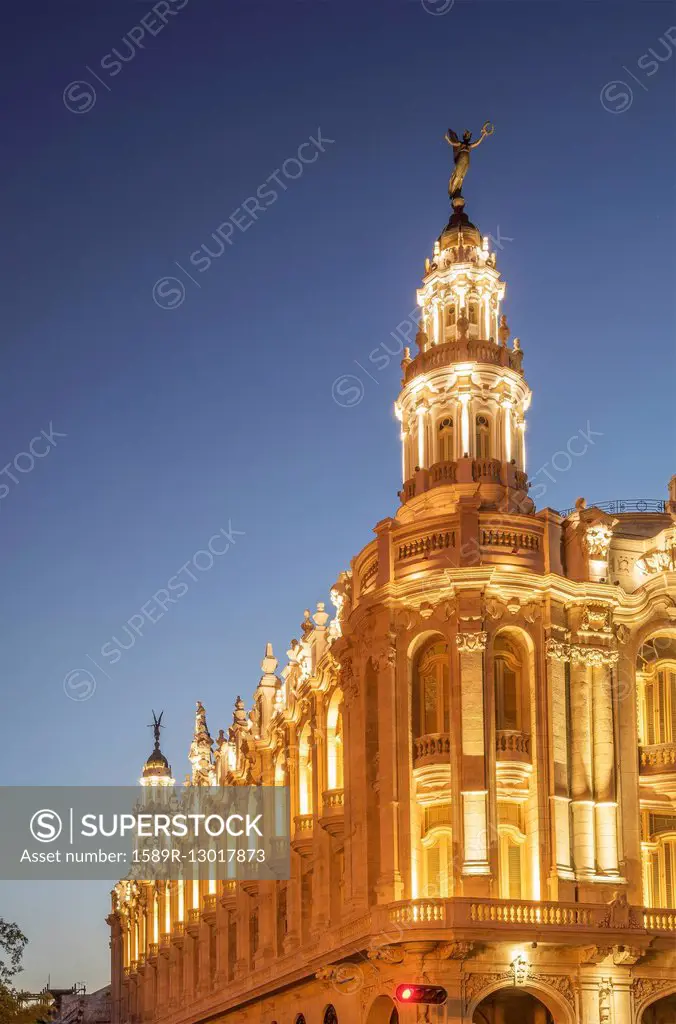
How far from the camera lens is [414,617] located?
53344 mm

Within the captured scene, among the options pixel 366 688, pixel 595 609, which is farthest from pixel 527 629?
pixel 366 688

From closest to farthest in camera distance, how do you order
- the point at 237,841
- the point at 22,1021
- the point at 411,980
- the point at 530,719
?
the point at 411,980
the point at 530,719
the point at 22,1021
the point at 237,841

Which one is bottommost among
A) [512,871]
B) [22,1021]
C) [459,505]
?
[22,1021]

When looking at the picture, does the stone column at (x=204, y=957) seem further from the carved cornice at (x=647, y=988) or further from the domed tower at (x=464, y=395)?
the carved cornice at (x=647, y=988)

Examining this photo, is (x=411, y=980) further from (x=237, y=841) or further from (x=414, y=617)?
(x=237, y=841)

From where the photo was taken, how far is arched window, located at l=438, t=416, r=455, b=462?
201 feet

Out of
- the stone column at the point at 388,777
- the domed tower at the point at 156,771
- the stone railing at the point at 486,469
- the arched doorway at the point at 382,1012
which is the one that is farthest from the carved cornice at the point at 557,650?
the domed tower at the point at 156,771

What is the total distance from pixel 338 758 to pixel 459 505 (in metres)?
15.4

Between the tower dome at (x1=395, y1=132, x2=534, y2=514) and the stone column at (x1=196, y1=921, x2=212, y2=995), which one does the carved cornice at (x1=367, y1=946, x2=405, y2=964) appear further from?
the stone column at (x1=196, y1=921, x2=212, y2=995)

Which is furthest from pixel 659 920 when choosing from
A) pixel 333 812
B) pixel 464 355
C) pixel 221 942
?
pixel 221 942

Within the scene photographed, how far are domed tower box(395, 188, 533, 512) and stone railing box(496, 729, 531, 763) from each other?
1039cm

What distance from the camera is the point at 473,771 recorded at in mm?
50031

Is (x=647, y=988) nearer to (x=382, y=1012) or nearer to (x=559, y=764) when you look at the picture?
(x=559, y=764)

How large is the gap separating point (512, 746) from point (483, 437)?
49.1 feet
